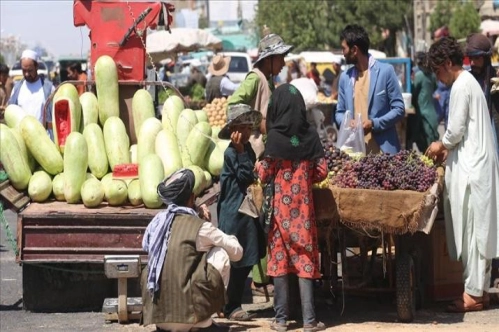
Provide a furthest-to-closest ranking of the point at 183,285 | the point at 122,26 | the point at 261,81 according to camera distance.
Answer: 1. the point at 122,26
2. the point at 261,81
3. the point at 183,285

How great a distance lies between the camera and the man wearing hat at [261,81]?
8.40m

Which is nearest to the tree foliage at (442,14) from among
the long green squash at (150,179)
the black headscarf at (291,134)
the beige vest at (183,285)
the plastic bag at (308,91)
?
the plastic bag at (308,91)

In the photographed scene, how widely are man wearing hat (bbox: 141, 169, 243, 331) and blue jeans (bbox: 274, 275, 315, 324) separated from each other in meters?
0.54

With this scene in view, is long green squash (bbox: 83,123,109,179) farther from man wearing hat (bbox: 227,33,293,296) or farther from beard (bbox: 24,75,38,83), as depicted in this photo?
A: beard (bbox: 24,75,38,83)

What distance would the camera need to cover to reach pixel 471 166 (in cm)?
793

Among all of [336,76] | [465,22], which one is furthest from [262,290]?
[465,22]

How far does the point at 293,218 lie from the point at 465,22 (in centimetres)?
3593

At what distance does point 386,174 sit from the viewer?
24.5ft

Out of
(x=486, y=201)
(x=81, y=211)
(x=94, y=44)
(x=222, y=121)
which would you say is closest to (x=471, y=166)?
(x=486, y=201)

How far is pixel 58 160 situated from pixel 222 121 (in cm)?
1009

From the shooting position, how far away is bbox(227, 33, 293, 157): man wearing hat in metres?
8.40

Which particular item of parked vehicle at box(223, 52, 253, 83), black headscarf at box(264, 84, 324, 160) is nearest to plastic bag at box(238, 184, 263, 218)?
black headscarf at box(264, 84, 324, 160)

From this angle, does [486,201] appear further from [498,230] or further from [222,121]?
[222,121]

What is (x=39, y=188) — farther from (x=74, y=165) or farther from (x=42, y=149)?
(x=42, y=149)
